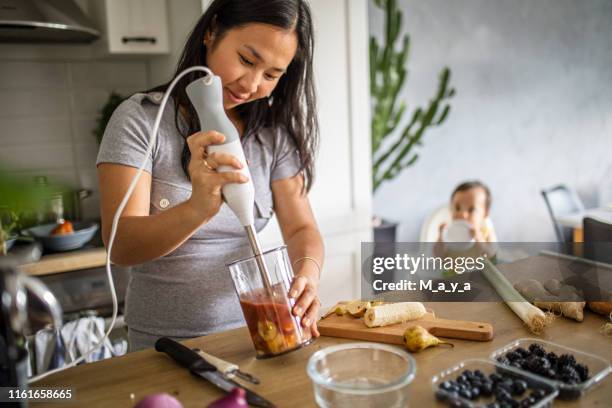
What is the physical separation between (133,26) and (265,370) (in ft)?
5.53

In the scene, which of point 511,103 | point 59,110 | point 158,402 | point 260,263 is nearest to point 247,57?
point 260,263

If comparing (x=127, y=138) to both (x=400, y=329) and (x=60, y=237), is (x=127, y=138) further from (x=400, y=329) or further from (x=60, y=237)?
(x=60, y=237)

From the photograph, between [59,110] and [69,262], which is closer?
[69,262]

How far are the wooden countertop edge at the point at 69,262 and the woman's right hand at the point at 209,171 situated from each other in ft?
3.97

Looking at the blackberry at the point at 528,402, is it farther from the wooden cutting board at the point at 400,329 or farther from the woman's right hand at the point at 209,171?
the woman's right hand at the point at 209,171

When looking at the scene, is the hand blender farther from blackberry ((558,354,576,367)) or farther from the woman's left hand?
blackberry ((558,354,576,367))

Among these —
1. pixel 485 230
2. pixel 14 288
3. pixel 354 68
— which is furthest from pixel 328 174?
pixel 14 288

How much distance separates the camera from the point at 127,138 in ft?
3.42

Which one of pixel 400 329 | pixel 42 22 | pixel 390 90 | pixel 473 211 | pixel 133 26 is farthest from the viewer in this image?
pixel 390 90

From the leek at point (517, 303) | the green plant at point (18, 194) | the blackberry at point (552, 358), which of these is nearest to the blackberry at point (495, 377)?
the blackberry at point (552, 358)

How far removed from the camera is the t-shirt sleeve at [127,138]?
1.02 metres

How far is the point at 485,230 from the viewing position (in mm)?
2432

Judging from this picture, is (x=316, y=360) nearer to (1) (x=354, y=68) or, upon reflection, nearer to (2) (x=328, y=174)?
(2) (x=328, y=174)

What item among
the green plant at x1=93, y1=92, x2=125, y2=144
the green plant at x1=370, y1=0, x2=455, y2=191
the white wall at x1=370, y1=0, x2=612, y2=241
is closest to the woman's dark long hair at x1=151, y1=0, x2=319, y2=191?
the green plant at x1=93, y1=92, x2=125, y2=144
